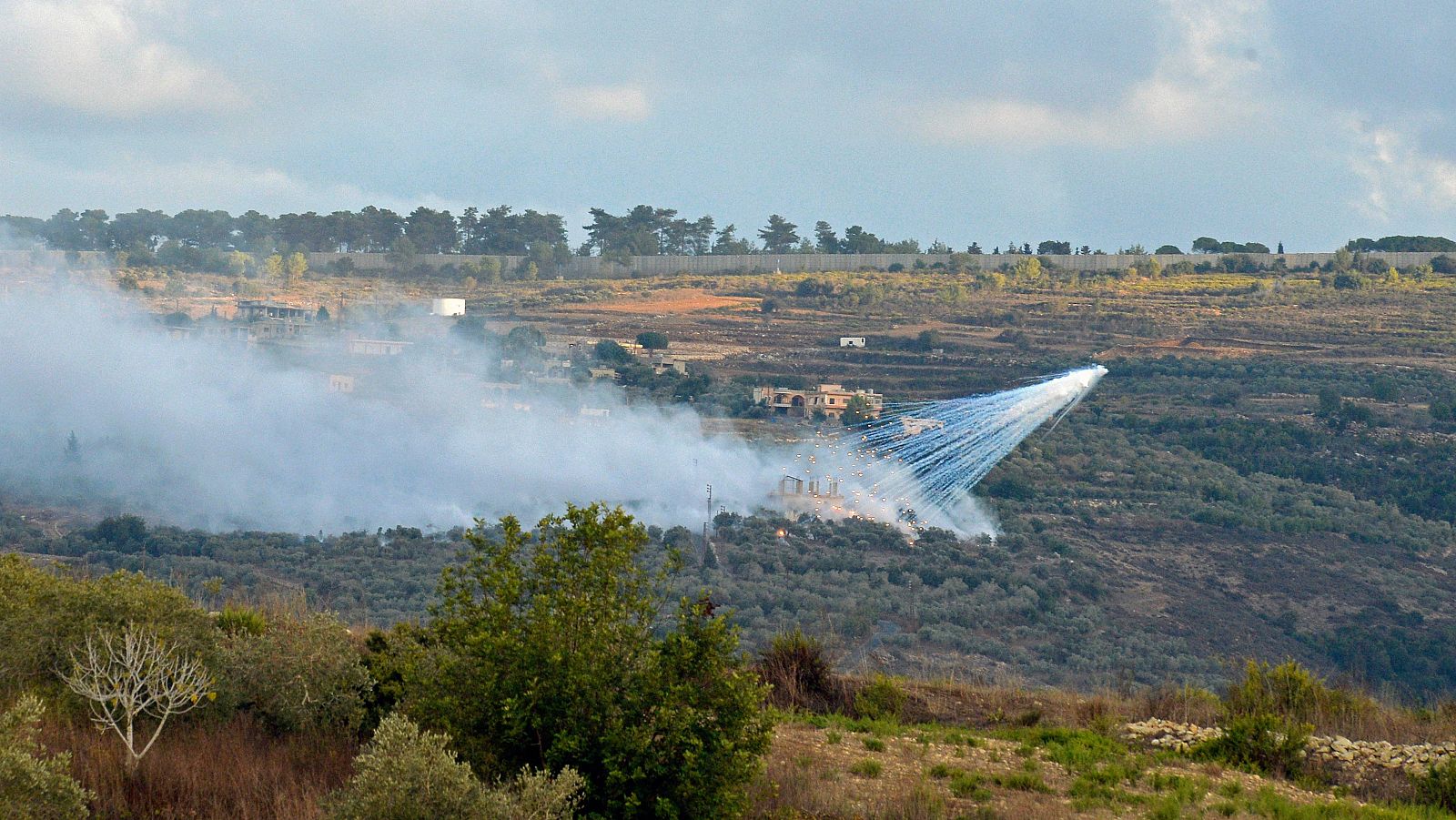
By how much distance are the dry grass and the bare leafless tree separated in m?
0.15

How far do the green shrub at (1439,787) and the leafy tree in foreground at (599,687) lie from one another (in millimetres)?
5717

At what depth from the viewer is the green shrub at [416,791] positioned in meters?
6.62

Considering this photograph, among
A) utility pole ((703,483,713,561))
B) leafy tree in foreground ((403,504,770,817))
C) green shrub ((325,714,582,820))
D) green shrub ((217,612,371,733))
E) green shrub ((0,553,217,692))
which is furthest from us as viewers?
utility pole ((703,483,713,561))

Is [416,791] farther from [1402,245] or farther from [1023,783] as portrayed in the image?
Answer: [1402,245]

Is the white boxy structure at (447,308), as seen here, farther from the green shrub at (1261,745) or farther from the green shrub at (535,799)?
the green shrub at (535,799)

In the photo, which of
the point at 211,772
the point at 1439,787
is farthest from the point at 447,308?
the point at 1439,787

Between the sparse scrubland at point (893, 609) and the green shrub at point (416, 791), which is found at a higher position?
the green shrub at point (416, 791)

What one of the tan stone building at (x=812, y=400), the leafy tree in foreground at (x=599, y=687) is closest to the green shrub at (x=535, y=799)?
the leafy tree in foreground at (x=599, y=687)

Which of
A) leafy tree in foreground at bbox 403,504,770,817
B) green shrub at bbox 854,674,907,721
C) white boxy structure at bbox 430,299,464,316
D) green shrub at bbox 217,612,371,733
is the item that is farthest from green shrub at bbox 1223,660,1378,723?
white boxy structure at bbox 430,299,464,316

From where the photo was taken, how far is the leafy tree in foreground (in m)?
8.02

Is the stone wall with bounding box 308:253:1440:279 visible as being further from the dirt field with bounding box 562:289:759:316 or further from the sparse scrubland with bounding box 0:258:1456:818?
the dirt field with bounding box 562:289:759:316

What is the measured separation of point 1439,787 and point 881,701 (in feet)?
16.6

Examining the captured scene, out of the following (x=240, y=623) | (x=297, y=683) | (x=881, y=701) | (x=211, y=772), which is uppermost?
(x=297, y=683)

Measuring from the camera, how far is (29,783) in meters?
7.17
